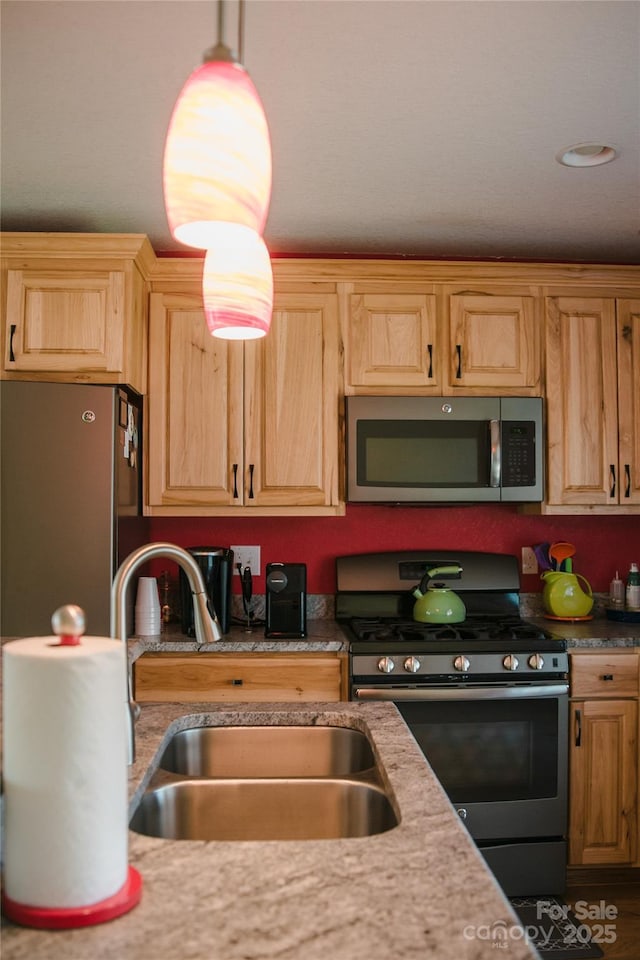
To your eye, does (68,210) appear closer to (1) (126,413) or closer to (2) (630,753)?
(1) (126,413)

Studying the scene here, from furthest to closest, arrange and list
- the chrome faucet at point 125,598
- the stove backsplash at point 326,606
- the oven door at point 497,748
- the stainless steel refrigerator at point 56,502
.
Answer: the stove backsplash at point 326,606 < the oven door at point 497,748 < the stainless steel refrigerator at point 56,502 < the chrome faucet at point 125,598

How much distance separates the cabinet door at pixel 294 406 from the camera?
10.6 ft

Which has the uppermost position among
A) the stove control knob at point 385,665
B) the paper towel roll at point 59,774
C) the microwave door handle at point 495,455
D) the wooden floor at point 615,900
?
the microwave door handle at point 495,455

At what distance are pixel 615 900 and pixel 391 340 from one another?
7.32ft

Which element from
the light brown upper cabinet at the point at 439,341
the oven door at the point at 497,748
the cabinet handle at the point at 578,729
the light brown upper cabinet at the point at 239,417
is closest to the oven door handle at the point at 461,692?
the oven door at the point at 497,748

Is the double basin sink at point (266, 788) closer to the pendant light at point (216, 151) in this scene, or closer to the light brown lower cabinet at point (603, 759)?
the pendant light at point (216, 151)

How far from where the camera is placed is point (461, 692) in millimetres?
2906

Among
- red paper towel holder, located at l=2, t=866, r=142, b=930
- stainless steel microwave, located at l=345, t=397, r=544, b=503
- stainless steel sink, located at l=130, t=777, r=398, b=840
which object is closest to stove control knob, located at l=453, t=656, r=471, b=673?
stainless steel microwave, located at l=345, t=397, r=544, b=503

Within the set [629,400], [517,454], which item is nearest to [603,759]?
[517,454]

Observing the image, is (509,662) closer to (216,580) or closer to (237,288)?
(216,580)

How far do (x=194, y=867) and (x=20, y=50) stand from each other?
187 centimetres

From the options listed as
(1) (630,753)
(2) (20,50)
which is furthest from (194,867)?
(1) (630,753)

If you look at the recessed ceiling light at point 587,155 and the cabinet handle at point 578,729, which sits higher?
the recessed ceiling light at point 587,155

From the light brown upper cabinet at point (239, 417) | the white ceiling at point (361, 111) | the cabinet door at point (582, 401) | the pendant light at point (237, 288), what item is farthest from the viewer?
the cabinet door at point (582, 401)
